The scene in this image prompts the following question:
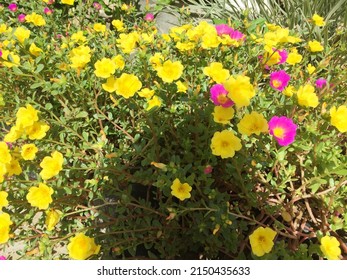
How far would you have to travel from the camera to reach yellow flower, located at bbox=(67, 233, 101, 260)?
1.02m

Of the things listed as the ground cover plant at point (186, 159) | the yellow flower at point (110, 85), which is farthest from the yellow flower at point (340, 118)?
the yellow flower at point (110, 85)

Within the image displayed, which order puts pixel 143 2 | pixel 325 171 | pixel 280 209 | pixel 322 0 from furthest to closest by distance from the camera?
1. pixel 143 2
2. pixel 322 0
3. pixel 280 209
4. pixel 325 171

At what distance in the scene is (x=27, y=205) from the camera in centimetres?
121

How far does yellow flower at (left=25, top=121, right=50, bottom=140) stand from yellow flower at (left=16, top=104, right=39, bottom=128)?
0.02m

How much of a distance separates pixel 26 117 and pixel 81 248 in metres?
0.47

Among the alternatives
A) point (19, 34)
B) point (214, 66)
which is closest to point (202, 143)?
point (214, 66)

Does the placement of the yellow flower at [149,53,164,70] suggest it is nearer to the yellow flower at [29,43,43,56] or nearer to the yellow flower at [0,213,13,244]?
the yellow flower at [29,43,43,56]

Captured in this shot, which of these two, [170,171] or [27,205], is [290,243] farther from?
[27,205]

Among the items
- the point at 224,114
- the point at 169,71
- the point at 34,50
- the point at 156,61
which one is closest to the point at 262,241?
the point at 224,114

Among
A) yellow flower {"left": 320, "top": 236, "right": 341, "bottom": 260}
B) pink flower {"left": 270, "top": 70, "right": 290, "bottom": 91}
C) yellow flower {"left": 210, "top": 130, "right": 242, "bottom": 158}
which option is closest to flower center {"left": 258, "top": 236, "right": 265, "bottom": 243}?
yellow flower {"left": 320, "top": 236, "right": 341, "bottom": 260}

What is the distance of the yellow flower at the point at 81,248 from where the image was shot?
40.3 inches

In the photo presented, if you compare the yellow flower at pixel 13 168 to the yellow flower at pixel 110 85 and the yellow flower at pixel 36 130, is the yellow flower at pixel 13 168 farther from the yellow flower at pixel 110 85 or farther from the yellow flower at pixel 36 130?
the yellow flower at pixel 110 85

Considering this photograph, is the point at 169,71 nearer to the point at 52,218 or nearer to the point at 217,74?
the point at 217,74

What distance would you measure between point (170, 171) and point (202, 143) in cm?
20
